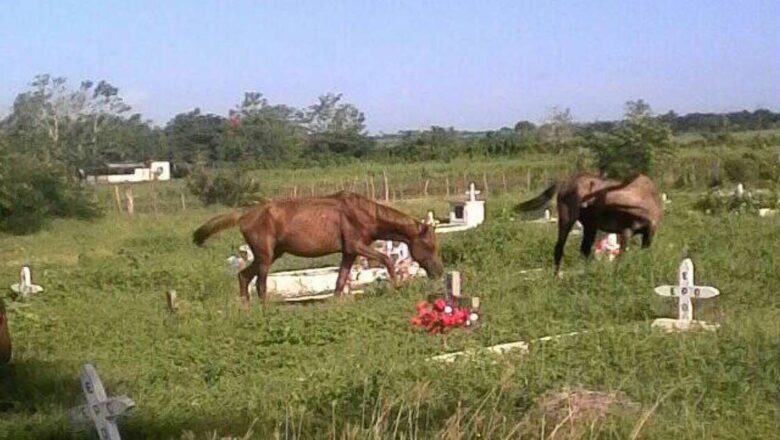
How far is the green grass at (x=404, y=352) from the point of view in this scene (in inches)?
276

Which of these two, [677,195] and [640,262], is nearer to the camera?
[640,262]

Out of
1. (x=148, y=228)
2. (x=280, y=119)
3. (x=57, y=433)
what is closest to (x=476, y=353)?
(x=57, y=433)

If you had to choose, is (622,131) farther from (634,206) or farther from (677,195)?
(634,206)

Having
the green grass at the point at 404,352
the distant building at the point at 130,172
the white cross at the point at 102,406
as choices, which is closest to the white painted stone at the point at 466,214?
the green grass at the point at 404,352

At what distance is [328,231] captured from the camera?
52.5ft

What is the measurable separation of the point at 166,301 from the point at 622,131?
40265mm

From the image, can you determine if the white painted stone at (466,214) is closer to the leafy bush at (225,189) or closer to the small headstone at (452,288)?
the leafy bush at (225,189)

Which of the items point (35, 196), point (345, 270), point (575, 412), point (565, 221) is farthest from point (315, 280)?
point (35, 196)

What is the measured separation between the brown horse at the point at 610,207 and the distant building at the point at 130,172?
51420mm

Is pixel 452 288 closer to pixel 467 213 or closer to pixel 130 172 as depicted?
pixel 467 213

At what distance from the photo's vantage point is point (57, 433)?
750cm

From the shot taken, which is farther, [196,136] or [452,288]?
[196,136]

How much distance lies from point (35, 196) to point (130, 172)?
124ft

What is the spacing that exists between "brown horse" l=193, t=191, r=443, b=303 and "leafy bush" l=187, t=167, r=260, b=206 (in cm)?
2796
